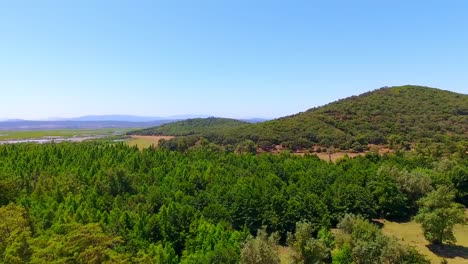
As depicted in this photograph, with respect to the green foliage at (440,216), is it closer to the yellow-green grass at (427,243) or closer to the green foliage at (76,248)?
the yellow-green grass at (427,243)

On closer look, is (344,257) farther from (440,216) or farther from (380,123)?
(380,123)

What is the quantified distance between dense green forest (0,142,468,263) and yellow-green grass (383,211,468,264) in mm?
3608

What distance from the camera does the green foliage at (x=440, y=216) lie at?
46.0 metres

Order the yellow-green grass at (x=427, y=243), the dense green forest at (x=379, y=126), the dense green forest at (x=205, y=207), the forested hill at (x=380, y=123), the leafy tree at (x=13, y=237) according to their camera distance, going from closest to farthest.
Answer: the leafy tree at (x=13, y=237)
the dense green forest at (x=205, y=207)
the yellow-green grass at (x=427, y=243)
the dense green forest at (x=379, y=126)
the forested hill at (x=380, y=123)

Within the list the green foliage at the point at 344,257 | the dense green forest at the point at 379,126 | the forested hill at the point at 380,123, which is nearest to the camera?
the green foliage at the point at 344,257

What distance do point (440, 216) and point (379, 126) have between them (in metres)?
88.1

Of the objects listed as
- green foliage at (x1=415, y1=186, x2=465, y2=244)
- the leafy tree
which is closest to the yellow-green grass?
green foliage at (x1=415, y1=186, x2=465, y2=244)

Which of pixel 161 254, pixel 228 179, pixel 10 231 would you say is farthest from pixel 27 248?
pixel 228 179

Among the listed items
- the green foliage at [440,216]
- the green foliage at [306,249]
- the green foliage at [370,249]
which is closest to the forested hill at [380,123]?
the green foliage at [440,216]

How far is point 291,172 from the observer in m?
73.1

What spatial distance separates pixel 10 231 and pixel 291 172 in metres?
52.2

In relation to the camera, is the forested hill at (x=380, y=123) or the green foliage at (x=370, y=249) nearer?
the green foliage at (x=370, y=249)

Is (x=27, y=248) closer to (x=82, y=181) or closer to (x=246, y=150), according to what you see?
(x=82, y=181)

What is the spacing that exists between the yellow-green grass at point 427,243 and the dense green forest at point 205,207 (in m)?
3.61
